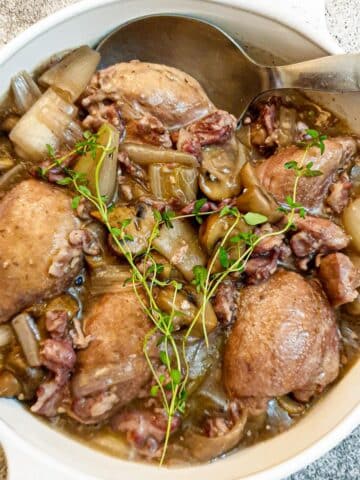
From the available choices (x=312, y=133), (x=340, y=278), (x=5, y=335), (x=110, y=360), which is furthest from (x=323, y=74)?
Result: (x=5, y=335)

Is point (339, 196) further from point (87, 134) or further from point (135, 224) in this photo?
point (87, 134)

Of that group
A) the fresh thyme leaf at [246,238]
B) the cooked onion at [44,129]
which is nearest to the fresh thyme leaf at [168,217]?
the fresh thyme leaf at [246,238]

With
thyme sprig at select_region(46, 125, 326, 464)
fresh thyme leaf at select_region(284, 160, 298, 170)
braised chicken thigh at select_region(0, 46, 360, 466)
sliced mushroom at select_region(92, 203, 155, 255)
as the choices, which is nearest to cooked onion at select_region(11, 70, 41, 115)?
braised chicken thigh at select_region(0, 46, 360, 466)

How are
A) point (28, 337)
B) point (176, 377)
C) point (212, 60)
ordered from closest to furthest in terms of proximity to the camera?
point (176, 377), point (28, 337), point (212, 60)

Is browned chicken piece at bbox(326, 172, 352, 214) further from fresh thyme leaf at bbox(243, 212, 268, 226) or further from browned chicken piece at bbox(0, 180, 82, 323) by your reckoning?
browned chicken piece at bbox(0, 180, 82, 323)

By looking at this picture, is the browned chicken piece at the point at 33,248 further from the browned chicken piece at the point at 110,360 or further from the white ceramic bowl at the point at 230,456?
the white ceramic bowl at the point at 230,456

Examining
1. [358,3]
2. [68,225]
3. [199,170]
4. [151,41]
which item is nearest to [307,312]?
[199,170]

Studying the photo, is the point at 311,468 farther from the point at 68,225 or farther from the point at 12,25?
the point at 12,25
